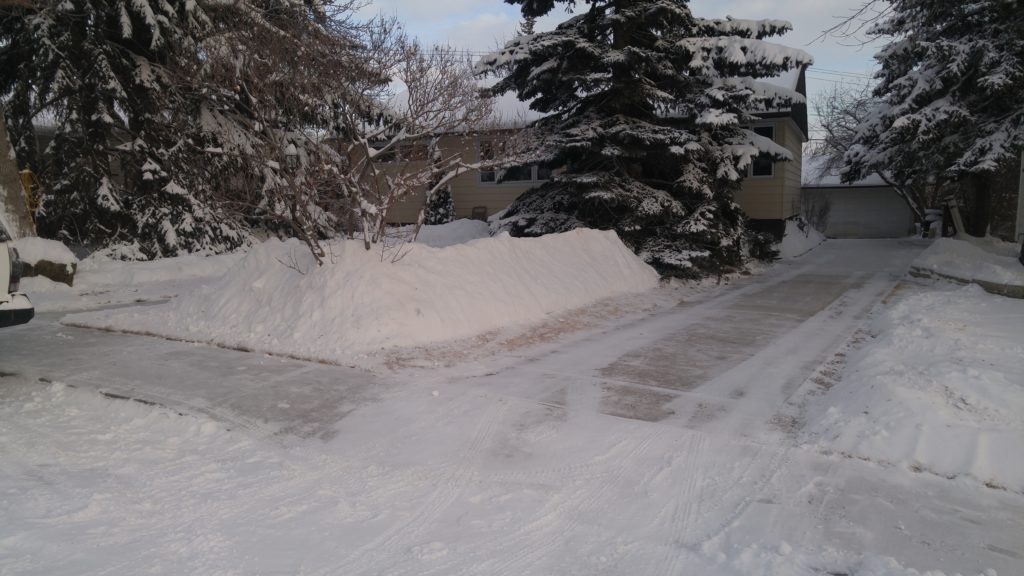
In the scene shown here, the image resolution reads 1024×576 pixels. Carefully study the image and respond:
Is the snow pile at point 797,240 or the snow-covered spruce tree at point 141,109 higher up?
the snow-covered spruce tree at point 141,109

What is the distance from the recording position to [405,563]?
3.19m

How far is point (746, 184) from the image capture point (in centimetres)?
1969

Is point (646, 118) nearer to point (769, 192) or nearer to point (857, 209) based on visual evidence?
point (769, 192)

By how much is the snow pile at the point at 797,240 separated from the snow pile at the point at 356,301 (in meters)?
11.6

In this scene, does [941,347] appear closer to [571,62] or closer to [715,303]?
[715,303]

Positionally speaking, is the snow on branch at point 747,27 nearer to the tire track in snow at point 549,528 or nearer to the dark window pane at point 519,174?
the dark window pane at point 519,174

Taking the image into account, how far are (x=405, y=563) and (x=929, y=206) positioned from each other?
36036 mm

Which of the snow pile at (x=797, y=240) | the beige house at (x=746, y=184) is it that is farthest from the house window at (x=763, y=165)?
the snow pile at (x=797, y=240)

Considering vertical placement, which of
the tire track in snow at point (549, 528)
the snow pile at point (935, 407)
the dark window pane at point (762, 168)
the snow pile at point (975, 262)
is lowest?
the tire track in snow at point (549, 528)

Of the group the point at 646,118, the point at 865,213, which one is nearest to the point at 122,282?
the point at 646,118

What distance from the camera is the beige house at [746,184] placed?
63.9ft

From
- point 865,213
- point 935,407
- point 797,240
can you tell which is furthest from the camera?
point 865,213

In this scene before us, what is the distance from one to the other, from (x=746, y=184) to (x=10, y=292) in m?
18.4

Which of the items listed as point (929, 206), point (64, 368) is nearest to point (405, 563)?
point (64, 368)
